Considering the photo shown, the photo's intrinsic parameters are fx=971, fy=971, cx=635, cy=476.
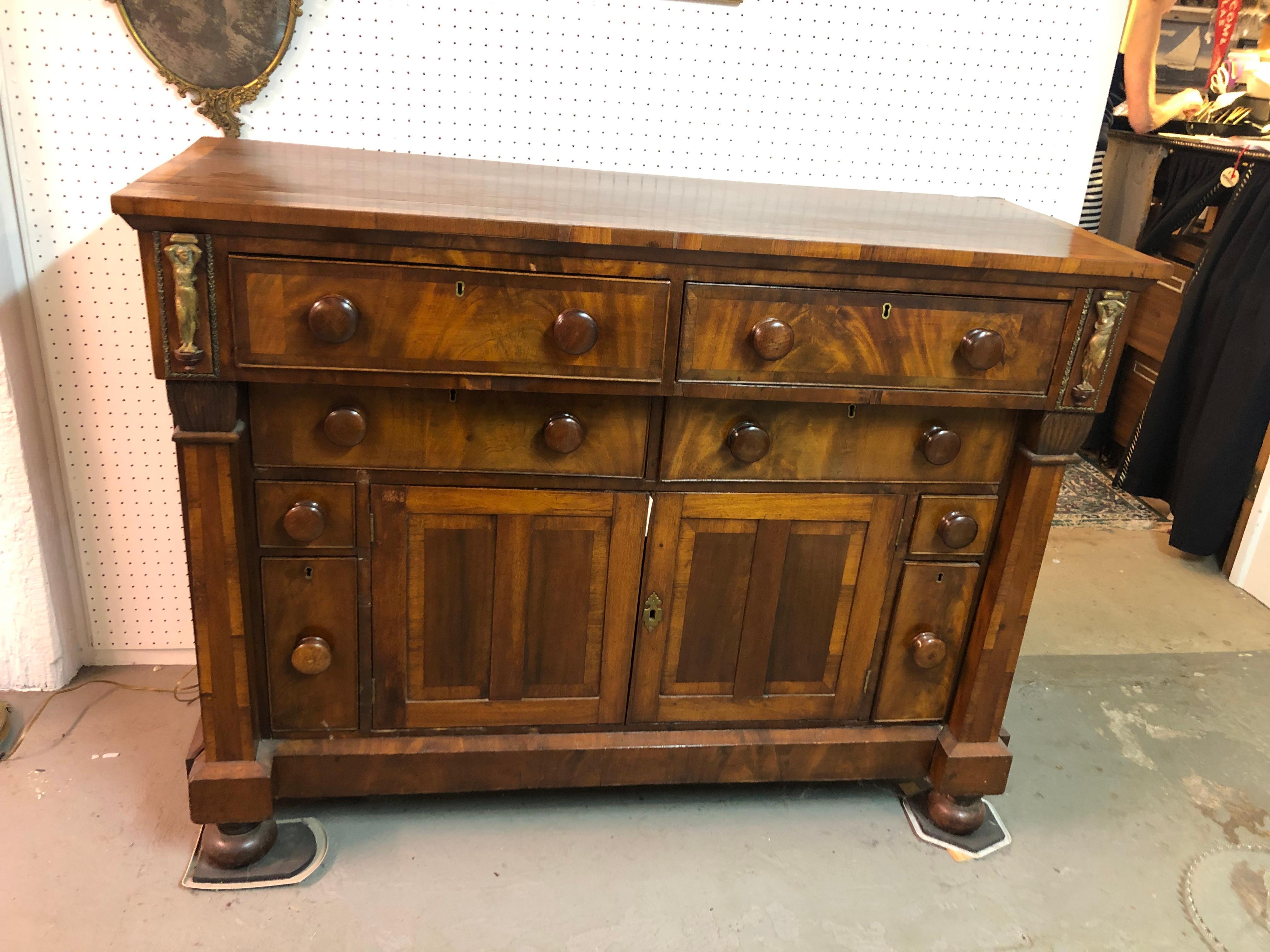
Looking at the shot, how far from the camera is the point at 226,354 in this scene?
4.31 feet

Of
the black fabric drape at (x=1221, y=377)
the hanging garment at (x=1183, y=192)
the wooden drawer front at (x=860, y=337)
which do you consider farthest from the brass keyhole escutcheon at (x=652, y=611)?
the hanging garment at (x=1183, y=192)

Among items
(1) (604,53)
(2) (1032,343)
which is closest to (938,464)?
(2) (1032,343)

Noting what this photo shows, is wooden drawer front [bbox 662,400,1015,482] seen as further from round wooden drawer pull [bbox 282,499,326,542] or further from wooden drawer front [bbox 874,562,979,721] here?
round wooden drawer pull [bbox 282,499,326,542]

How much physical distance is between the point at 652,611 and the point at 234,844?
0.79 metres

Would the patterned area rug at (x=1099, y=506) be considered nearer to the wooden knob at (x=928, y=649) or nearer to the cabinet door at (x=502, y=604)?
the wooden knob at (x=928, y=649)

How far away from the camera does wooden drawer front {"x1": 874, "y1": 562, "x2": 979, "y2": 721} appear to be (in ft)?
5.54

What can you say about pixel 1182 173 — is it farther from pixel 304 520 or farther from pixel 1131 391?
pixel 304 520

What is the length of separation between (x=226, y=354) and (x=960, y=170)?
56.0 inches

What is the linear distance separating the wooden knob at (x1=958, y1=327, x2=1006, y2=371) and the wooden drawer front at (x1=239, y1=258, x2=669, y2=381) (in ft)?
1.51

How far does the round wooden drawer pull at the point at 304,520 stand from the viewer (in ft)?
4.77

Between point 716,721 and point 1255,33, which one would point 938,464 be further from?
point 1255,33

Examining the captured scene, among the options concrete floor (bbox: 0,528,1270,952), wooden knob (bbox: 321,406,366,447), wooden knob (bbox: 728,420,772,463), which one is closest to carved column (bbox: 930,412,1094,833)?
concrete floor (bbox: 0,528,1270,952)

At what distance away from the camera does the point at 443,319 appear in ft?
4.39

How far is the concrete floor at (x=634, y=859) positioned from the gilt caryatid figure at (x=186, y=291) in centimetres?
89
